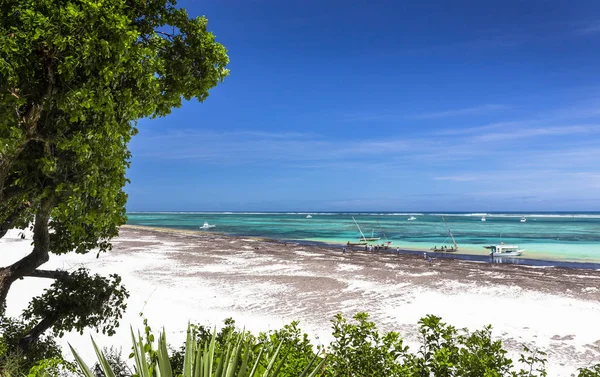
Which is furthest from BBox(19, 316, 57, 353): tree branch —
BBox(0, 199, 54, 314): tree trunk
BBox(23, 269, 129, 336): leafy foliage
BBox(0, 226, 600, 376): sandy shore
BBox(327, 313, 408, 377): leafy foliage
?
BBox(327, 313, 408, 377): leafy foliage

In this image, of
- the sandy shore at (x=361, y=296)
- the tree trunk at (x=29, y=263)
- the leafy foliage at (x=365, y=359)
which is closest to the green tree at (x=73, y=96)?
the tree trunk at (x=29, y=263)

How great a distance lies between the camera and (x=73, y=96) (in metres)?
4.35

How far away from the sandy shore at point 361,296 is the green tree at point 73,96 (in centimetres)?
683

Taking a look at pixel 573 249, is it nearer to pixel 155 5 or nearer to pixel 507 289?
pixel 507 289

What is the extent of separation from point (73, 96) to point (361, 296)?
55.0 feet

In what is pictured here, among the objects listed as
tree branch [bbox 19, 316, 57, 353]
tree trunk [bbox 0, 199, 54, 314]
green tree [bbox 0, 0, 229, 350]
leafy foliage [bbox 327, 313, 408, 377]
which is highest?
green tree [bbox 0, 0, 229, 350]

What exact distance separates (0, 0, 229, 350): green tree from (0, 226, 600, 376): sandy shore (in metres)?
6.83

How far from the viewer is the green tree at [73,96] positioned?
13.8 feet

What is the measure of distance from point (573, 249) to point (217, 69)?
53863 mm

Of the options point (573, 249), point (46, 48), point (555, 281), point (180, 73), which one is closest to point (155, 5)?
point (180, 73)

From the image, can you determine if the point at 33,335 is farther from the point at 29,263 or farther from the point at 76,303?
the point at 29,263

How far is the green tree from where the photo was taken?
4.22 m

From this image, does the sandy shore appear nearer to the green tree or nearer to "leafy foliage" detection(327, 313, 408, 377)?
the green tree

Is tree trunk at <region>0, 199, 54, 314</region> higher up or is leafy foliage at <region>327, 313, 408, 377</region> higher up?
tree trunk at <region>0, 199, 54, 314</region>
